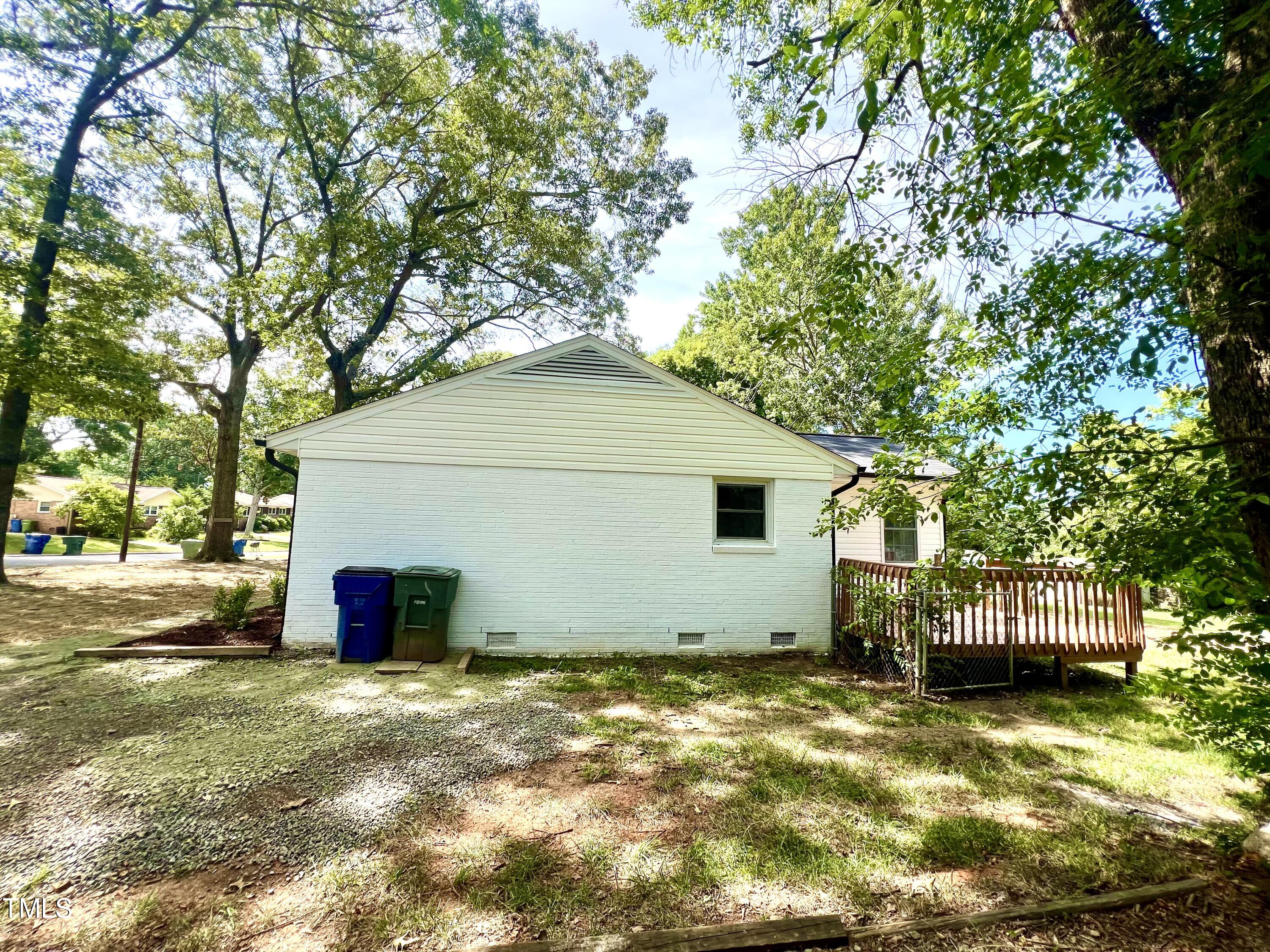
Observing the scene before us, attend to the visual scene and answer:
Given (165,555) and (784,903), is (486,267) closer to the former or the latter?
(784,903)

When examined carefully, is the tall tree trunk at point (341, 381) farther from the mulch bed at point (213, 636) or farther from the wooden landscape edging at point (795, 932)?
the wooden landscape edging at point (795, 932)

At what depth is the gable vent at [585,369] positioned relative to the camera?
780 centimetres

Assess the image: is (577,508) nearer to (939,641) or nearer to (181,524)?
(939,641)

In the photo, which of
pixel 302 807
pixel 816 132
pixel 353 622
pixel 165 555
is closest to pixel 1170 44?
pixel 816 132

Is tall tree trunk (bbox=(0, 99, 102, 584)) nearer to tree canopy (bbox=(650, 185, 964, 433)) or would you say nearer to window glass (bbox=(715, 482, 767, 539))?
window glass (bbox=(715, 482, 767, 539))

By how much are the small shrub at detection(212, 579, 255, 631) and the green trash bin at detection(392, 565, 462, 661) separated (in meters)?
3.17

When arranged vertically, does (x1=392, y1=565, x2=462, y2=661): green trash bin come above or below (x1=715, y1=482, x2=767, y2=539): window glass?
below

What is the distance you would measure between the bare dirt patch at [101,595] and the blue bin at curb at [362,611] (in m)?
4.79

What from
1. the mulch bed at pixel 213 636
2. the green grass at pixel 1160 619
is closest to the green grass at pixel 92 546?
the mulch bed at pixel 213 636

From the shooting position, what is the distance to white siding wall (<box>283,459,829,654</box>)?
7105 millimetres

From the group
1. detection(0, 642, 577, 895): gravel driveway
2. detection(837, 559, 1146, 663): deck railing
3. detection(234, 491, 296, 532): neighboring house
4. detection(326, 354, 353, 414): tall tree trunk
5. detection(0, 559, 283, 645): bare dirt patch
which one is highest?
detection(326, 354, 353, 414): tall tree trunk

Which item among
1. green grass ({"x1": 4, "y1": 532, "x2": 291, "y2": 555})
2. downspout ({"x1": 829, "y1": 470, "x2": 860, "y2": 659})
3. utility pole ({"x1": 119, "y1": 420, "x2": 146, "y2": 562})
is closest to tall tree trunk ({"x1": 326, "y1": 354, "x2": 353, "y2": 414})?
green grass ({"x1": 4, "y1": 532, "x2": 291, "y2": 555})

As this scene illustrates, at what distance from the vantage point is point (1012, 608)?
6453mm

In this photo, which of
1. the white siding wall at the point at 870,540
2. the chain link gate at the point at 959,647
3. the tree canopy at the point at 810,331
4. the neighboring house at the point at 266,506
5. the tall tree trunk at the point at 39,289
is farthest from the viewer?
the neighboring house at the point at 266,506
